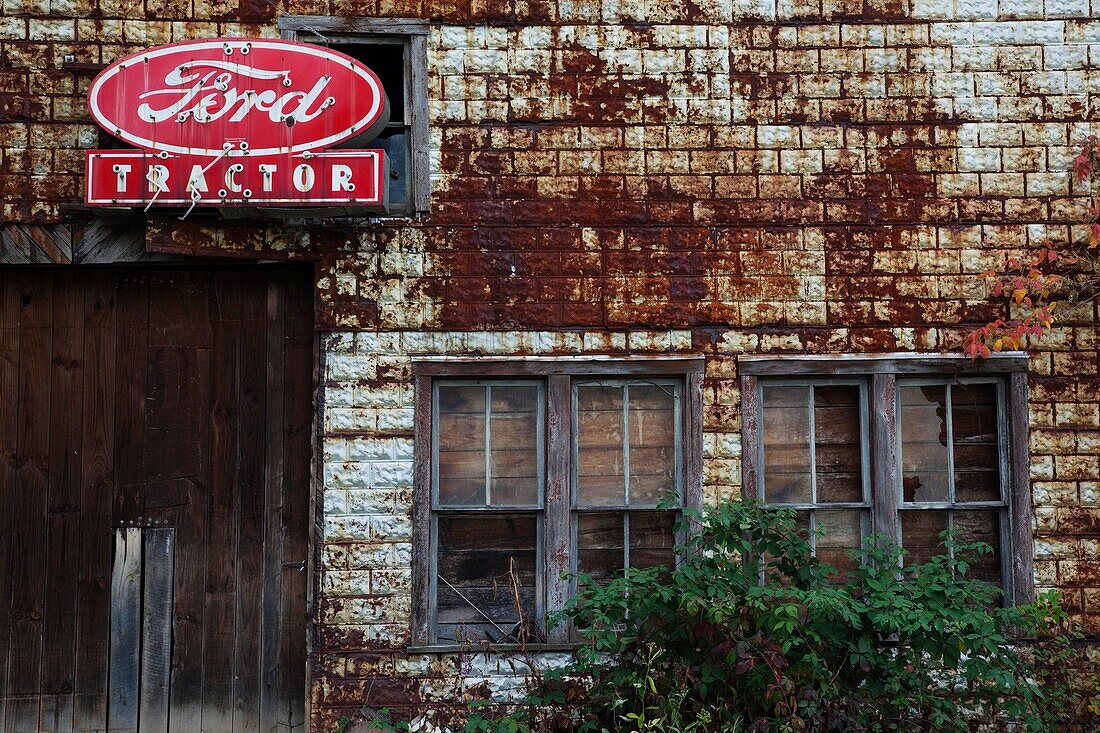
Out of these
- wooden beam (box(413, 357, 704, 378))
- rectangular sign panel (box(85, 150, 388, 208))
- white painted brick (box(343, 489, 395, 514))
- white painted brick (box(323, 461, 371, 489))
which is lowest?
white painted brick (box(343, 489, 395, 514))

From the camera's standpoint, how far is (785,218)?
6293mm

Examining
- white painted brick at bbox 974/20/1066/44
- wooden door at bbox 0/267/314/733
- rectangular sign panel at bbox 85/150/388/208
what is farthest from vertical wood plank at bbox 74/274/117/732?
white painted brick at bbox 974/20/1066/44

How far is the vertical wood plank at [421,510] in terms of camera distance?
6031 millimetres

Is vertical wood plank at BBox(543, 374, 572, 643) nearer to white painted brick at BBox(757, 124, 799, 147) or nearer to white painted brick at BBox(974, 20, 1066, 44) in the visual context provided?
white painted brick at BBox(757, 124, 799, 147)

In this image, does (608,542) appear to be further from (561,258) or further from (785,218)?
(785,218)

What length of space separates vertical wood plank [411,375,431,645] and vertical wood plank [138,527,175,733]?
156cm

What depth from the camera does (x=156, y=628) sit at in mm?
6141

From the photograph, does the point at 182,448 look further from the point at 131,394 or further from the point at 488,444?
the point at 488,444

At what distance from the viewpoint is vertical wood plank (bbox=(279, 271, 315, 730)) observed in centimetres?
616

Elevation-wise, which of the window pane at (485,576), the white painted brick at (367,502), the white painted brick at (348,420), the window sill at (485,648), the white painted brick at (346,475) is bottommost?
the window sill at (485,648)

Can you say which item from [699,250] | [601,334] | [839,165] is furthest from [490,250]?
[839,165]

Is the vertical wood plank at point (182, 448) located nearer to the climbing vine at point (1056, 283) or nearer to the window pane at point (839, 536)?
the window pane at point (839, 536)

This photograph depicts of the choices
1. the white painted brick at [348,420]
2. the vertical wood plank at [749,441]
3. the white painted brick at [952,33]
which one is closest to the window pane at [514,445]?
the white painted brick at [348,420]

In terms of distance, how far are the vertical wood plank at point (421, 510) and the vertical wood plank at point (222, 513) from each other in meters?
1.17
